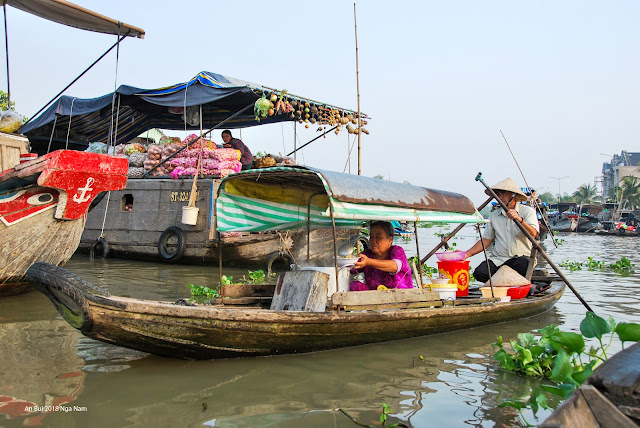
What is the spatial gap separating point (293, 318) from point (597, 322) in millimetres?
2097

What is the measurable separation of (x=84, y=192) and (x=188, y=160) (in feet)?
14.8

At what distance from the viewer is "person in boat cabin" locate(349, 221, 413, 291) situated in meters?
4.86

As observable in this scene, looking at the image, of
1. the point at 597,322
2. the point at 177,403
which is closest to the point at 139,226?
the point at 177,403

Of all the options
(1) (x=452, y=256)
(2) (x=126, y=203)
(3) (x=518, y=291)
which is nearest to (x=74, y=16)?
(2) (x=126, y=203)

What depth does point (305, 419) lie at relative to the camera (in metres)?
3.16

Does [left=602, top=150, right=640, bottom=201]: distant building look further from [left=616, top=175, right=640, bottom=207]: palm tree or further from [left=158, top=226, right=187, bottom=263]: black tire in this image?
[left=158, top=226, right=187, bottom=263]: black tire

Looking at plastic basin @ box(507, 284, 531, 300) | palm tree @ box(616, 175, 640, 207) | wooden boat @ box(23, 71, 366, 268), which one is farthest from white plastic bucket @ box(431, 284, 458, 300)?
palm tree @ box(616, 175, 640, 207)

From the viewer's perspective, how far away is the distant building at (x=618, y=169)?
4722 cm

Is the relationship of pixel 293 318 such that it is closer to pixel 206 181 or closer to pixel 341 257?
pixel 341 257

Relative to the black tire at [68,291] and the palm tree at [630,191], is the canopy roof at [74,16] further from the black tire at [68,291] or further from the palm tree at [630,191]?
the palm tree at [630,191]

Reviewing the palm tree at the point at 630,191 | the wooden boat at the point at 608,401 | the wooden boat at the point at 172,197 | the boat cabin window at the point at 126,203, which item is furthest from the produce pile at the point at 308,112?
the palm tree at the point at 630,191

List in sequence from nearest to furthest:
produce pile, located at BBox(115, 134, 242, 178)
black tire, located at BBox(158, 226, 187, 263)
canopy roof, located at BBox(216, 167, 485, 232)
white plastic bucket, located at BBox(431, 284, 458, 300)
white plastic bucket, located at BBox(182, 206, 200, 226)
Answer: canopy roof, located at BBox(216, 167, 485, 232)
white plastic bucket, located at BBox(431, 284, 458, 300)
white plastic bucket, located at BBox(182, 206, 200, 226)
black tire, located at BBox(158, 226, 187, 263)
produce pile, located at BBox(115, 134, 242, 178)

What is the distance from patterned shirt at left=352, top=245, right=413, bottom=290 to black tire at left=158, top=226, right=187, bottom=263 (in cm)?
575

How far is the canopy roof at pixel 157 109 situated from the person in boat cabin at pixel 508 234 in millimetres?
5031
